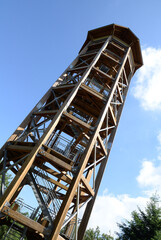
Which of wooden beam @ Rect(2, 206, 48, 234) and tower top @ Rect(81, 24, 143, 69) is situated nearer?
wooden beam @ Rect(2, 206, 48, 234)

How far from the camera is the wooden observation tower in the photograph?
230 inches

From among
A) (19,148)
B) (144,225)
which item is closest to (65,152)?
(19,148)

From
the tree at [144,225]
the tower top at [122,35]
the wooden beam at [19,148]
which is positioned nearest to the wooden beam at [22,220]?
the wooden beam at [19,148]

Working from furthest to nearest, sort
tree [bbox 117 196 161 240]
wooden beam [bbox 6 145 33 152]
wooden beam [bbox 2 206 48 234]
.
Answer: tree [bbox 117 196 161 240], wooden beam [bbox 6 145 33 152], wooden beam [bbox 2 206 48 234]

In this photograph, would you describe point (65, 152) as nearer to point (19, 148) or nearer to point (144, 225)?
point (19, 148)

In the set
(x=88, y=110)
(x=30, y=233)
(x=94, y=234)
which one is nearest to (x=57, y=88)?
(x=88, y=110)

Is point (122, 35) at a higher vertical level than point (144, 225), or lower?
higher

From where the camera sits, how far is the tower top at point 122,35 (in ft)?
46.3

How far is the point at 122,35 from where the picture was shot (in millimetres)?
14508

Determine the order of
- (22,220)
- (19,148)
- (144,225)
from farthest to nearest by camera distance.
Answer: (144,225)
(19,148)
(22,220)

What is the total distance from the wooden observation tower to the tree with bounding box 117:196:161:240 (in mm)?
7320

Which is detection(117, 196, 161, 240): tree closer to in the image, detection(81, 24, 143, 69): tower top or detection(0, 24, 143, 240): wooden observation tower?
detection(0, 24, 143, 240): wooden observation tower

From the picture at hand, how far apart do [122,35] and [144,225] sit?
641 inches

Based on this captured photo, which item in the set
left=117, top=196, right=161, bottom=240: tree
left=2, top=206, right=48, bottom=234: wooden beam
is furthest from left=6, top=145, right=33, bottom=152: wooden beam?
left=117, top=196, right=161, bottom=240: tree
